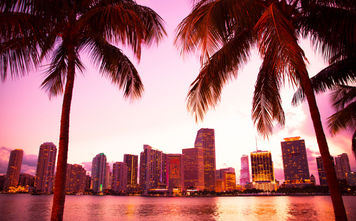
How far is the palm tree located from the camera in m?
3.60

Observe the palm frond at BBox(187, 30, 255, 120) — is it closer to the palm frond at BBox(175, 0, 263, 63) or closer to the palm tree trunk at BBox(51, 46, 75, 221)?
the palm frond at BBox(175, 0, 263, 63)

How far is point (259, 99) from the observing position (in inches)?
223

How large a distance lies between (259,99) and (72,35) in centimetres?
428

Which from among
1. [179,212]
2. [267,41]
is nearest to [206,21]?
[267,41]

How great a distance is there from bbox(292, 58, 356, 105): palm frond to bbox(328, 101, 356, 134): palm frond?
1.86 m

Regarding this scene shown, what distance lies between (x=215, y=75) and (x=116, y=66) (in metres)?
2.48

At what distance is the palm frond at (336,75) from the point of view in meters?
6.01

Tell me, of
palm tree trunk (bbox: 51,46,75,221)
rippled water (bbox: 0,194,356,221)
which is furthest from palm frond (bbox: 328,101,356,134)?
rippled water (bbox: 0,194,356,221)

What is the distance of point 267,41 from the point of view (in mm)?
2818

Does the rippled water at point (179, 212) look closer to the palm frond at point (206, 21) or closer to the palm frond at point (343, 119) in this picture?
the palm frond at point (343, 119)

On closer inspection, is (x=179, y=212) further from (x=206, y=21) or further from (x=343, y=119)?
(x=206, y=21)

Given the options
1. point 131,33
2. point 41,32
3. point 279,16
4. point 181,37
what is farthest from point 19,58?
point 279,16

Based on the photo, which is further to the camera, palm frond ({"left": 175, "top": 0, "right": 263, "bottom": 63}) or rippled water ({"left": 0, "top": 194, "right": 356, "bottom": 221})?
rippled water ({"left": 0, "top": 194, "right": 356, "bottom": 221})

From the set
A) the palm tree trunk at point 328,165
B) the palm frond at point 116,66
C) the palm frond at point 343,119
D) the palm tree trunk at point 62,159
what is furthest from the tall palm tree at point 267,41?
the palm frond at point 343,119
